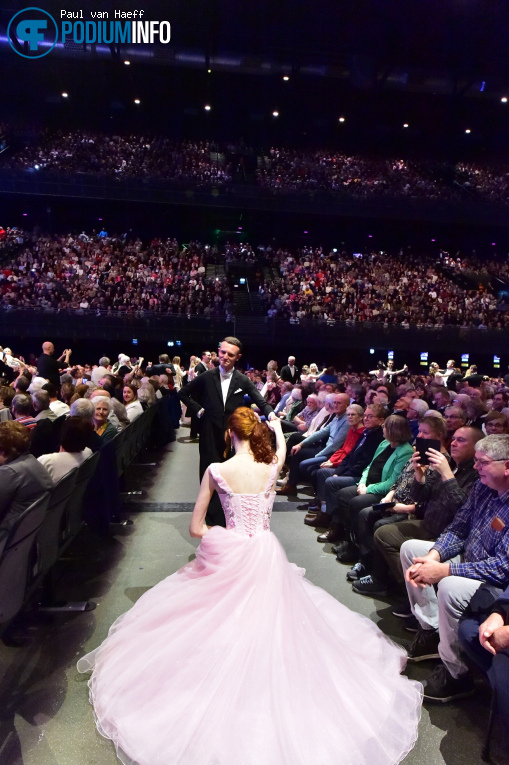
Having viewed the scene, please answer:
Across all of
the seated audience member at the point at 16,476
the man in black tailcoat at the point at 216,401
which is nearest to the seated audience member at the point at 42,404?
the man in black tailcoat at the point at 216,401

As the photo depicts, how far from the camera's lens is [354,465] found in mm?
5492

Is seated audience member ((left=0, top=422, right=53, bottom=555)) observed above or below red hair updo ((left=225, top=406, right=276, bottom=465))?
below

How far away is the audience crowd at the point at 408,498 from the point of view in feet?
9.27

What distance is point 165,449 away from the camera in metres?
10.5

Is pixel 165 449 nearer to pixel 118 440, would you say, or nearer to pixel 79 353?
pixel 118 440

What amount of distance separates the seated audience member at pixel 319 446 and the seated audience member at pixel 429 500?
2318mm

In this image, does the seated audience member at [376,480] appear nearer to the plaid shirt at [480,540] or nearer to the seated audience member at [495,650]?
the plaid shirt at [480,540]

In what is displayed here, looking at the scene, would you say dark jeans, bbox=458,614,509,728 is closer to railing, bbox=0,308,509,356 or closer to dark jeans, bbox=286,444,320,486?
dark jeans, bbox=286,444,320,486

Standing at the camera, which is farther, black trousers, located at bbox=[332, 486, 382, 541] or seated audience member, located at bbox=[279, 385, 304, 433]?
seated audience member, located at bbox=[279, 385, 304, 433]

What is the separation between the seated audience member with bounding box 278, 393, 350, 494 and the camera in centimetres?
641

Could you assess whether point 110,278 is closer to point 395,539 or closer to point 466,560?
point 395,539

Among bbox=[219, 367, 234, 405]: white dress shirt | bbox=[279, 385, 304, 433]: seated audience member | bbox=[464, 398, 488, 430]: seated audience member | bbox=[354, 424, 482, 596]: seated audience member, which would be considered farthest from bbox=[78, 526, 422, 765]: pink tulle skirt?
bbox=[279, 385, 304, 433]: seated audience member

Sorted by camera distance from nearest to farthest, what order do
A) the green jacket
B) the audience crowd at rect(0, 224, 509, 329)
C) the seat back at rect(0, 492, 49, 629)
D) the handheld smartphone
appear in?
the seat back at rect(0, 492, 49, 629)
the handheld smartphone
the green jacket
the audience crowd at rect(0, 224, 509, 329)
